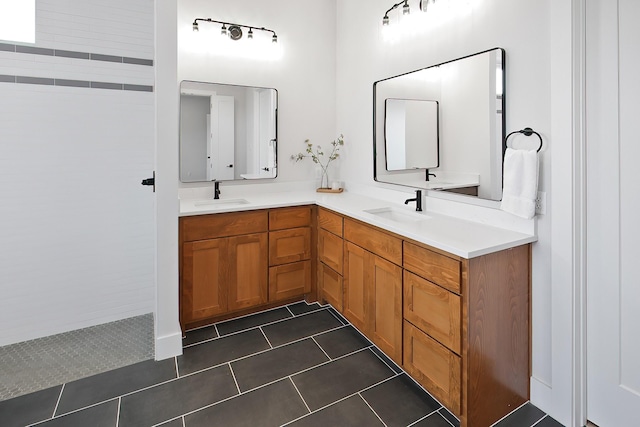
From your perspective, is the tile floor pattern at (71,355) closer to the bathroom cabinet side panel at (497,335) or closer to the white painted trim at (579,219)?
the bathroom cabinet side panel at (497,335)

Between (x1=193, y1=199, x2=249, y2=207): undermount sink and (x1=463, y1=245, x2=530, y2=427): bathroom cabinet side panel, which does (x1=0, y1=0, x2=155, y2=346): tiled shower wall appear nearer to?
(x1=193, y1=199, x2=249, y2=207): undermount sink

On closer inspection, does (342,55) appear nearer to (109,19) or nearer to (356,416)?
(109,19)

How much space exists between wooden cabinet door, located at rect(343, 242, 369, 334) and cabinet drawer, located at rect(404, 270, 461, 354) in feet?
1.40

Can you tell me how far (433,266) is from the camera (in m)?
1.75

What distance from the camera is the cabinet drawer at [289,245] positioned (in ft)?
9.16

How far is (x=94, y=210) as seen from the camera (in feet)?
8.62

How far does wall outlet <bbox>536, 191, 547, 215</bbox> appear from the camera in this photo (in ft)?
5.66

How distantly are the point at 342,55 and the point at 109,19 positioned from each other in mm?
1902

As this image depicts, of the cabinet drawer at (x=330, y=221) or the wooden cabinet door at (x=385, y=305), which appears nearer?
the wooden cabinet door at (x=385, y=305)

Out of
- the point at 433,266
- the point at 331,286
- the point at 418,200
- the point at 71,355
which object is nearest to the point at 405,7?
the point at 418,200

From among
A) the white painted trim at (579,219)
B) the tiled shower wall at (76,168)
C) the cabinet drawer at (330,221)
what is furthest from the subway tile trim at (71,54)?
the white painted trim at (579,219)

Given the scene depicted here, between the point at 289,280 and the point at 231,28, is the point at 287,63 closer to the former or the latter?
the point at 231,28

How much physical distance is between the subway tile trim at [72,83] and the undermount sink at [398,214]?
1.93 metres

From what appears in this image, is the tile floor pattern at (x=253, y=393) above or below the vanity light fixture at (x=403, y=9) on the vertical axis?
below
